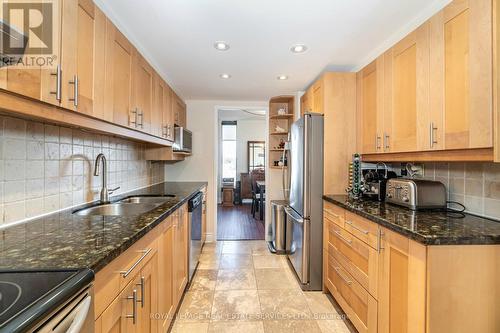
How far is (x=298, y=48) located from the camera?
2.08 m

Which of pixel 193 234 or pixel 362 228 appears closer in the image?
pixel 362 228

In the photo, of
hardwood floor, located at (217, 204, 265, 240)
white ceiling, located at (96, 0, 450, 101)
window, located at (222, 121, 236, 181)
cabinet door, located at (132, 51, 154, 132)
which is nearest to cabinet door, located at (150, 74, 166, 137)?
cabinet door, located at (132, 51, 154, 132)

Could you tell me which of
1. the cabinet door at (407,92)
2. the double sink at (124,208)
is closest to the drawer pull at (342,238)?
the cabinet door at (407,92)

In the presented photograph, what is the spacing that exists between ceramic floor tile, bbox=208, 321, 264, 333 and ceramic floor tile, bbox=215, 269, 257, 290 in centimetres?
49

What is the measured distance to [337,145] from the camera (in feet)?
7.60

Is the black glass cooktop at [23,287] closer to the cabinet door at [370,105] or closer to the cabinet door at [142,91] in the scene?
the cabinet door at [142,91]

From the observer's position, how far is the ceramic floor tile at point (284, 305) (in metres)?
1.92

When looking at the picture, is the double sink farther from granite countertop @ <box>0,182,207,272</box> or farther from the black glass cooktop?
the black glass cooktop

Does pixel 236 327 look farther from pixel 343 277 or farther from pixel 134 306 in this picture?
pixel 134 306

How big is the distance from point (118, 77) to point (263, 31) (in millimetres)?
1126

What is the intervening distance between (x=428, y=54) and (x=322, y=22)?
731 millimetres

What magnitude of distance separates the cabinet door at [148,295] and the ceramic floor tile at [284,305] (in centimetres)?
97

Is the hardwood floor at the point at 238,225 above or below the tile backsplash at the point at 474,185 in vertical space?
below

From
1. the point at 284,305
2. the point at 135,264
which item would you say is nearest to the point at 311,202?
the point at 284,305
